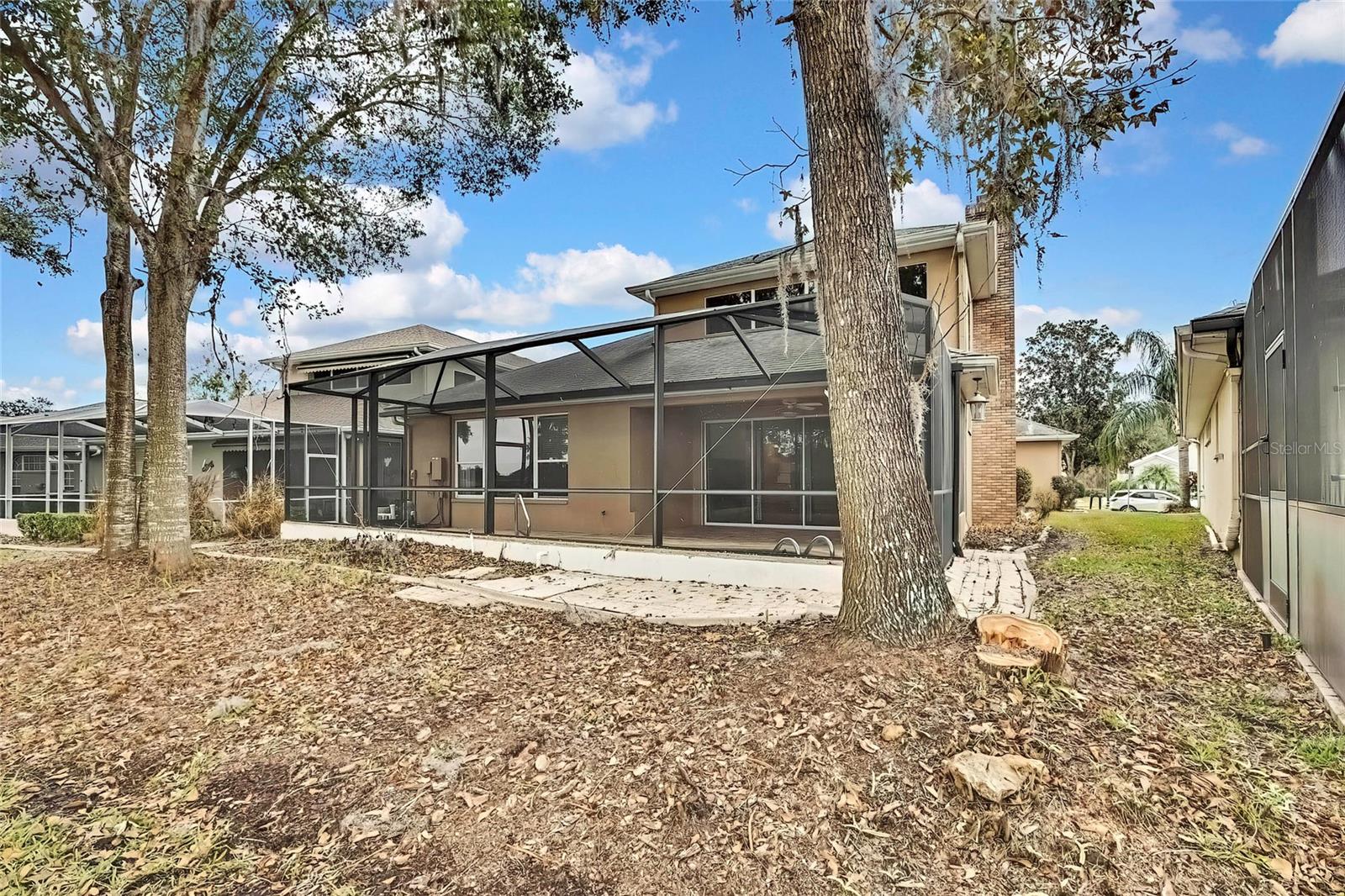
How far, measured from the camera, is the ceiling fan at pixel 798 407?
10.2 m

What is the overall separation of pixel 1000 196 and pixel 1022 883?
442cm

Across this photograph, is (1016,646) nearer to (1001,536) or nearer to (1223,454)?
(1001,536)

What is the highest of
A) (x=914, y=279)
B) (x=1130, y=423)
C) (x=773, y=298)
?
(x=914, y=279)

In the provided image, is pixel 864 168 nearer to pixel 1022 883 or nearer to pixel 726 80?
pixel 1022 883

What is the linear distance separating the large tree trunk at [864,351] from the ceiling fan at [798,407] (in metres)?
6.32

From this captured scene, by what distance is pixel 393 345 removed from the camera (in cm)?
1778

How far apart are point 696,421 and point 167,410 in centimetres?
732

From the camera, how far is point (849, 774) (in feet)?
9.16

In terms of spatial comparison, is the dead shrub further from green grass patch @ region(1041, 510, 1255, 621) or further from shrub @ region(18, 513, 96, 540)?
shrub @ region(18, 513, 96, 540)

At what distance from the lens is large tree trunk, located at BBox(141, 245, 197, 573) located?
7.48 m

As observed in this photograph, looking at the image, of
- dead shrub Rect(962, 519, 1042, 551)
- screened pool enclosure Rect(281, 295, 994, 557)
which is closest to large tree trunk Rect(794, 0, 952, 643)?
screened pool enclosure Rect(281, 295, 994, 557)

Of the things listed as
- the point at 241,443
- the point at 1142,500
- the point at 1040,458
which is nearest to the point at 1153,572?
the point at 1040,458

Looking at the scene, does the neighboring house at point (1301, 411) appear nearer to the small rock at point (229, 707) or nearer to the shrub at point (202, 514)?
the small rock at point (229, 707)

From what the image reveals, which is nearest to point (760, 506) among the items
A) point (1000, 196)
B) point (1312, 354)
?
point (1000, 196)
